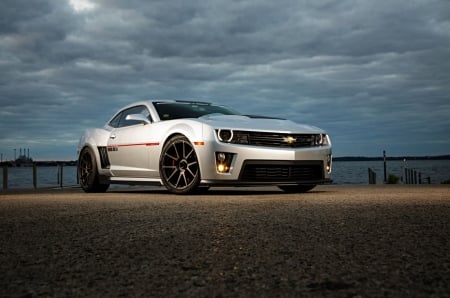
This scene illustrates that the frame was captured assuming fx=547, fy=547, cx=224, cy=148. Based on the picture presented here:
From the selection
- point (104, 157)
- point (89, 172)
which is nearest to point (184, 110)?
point (104, 157)

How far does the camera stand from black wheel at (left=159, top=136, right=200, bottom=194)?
8062 mm

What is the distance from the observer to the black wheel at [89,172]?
1020 cm

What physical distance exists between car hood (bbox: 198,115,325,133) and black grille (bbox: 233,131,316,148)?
0.07 metres

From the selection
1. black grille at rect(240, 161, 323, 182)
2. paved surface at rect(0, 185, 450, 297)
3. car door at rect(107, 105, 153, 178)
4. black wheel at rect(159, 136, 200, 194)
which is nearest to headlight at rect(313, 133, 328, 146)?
black grille at rect(240, 161, 323, 182)

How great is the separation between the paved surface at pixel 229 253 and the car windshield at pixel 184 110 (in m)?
3.73

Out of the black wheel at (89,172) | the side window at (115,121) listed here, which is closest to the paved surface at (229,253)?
the black wheel at (89,172)

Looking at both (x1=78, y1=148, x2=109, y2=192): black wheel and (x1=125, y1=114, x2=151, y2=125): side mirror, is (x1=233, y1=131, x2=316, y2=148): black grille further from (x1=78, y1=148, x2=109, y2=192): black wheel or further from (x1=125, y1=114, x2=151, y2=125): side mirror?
(x1=78, y1=148, x2=109, y2=192): black wheel

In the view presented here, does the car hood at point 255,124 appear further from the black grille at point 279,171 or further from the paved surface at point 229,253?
the paved surface at point 229,253

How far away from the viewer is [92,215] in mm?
5363

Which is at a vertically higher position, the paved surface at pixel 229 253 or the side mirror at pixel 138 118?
the side mirror at pixel 138 118

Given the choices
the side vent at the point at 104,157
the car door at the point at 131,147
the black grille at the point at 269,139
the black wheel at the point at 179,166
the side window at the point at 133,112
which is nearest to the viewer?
the black grille at the point at 269,139

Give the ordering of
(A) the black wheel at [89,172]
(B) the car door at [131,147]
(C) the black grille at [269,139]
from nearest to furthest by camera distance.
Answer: (C) the black grille at [269,139]
(B) the car door at [131,147]
(A) the black wheel at [89,172]

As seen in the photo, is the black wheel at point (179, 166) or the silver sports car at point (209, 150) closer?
the silver sports car at point (209, 150)

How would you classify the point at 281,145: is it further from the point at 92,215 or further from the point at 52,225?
the point at 52,225
